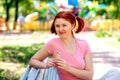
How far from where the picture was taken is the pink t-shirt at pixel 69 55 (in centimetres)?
336

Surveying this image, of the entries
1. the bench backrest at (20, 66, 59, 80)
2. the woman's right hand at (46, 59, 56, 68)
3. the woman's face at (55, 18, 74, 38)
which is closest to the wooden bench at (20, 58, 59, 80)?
the bench backrest at (20, 66, 59, 80)

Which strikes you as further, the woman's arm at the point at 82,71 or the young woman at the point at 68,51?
the young woman at the point at 68,51

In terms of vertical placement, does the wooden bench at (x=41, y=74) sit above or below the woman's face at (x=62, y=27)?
below

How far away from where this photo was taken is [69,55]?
3373mm

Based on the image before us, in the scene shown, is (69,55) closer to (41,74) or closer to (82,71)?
(82,71)

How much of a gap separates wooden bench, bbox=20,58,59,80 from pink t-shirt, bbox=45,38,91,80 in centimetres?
6

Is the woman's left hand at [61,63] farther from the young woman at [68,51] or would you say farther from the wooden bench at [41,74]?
the wooden bench at [41,74]

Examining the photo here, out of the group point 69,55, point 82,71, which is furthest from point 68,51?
point 82,71

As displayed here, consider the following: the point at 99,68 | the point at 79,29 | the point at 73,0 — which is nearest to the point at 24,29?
the point at 73,0

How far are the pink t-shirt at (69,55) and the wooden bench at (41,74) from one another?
0.06 meters

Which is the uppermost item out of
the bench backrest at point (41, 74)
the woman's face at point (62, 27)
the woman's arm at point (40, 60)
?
the woman's face at point (62, 27)

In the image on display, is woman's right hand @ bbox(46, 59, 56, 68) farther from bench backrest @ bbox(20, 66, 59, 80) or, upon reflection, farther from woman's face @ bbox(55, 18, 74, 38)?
woman's face @ bbox(55, 18, 74, 38)

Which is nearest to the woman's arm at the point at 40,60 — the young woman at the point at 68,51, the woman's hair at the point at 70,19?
the young woman at the point at 68,51

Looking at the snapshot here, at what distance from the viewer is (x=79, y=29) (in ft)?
11.6
